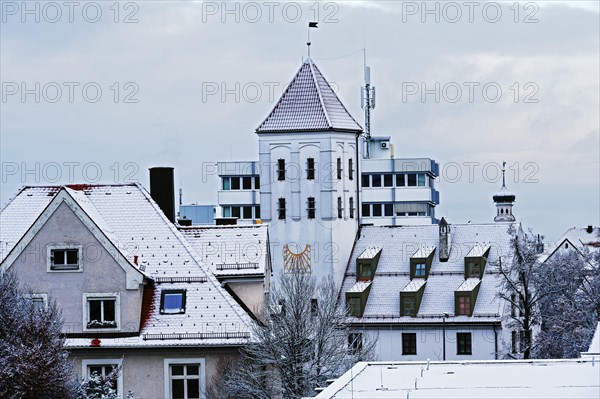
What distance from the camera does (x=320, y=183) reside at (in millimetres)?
102812

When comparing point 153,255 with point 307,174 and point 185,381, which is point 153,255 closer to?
point 185,381

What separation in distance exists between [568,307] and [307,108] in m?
27.3

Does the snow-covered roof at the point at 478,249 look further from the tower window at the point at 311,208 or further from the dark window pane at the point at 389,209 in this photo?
the dark window pane at the point at 389,209

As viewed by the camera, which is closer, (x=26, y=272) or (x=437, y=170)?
(x=26, y=272)

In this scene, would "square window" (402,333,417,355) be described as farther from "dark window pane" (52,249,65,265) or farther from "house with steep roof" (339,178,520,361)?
"dark window pane" (52,249,65,265)

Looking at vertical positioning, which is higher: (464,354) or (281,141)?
(281,141)

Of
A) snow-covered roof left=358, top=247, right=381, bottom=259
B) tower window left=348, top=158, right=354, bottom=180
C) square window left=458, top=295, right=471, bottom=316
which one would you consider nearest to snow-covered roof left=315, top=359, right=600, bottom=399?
square window left=458, top=295, right=471, bottom=316

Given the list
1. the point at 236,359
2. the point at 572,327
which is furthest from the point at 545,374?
the point at 572,327

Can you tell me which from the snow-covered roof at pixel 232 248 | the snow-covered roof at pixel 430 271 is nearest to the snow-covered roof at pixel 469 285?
the snow-covered roof at pixel 430 271

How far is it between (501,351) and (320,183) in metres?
19.7

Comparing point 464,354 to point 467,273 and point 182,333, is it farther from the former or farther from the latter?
point 182,333

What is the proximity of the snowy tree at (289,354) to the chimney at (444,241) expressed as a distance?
41.8 meters

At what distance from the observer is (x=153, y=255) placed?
177 feet

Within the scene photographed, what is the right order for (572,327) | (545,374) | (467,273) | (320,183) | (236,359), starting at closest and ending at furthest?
(545,374) → (236,359) → (572,327) → (467,273) → (320,183)
